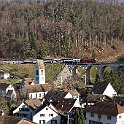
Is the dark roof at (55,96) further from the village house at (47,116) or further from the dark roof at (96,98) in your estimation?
the village house at (47,116)

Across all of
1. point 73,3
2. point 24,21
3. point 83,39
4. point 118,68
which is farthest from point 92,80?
point 73,3

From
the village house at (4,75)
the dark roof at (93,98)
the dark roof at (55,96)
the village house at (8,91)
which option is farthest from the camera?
the village house at (4,75)

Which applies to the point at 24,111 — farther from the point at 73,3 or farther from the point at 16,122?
the point at 73,3

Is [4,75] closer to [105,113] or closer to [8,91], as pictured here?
[8,91]

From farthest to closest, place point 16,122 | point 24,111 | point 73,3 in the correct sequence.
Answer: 1. point 73,3
2. point 24,111
3. point 16,122

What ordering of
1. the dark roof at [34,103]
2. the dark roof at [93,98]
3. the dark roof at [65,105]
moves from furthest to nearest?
the dark roof at [93,98] → the dark roof at [34,103] → the dark roof at [65,105]

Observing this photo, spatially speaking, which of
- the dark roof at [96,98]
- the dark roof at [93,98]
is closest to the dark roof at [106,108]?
the dark roof at [96,98]

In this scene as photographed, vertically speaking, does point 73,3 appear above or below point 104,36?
above
